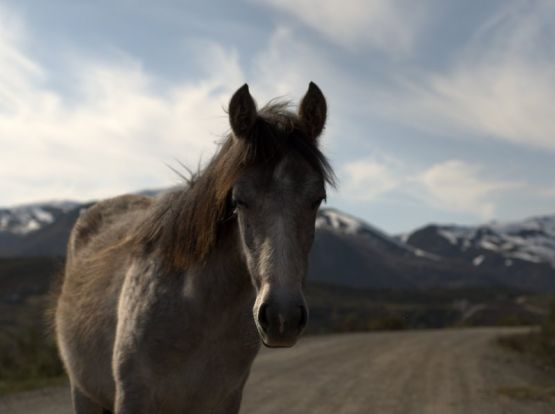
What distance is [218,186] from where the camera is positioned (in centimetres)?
309

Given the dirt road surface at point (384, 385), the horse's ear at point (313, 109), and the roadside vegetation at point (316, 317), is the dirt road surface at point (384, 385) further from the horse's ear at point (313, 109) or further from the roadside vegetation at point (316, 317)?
the horse's ear at point (313, 109)

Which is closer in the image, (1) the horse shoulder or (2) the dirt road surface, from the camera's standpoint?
(1) the horse shoulder

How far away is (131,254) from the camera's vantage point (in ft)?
12.2

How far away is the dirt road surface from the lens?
864cm

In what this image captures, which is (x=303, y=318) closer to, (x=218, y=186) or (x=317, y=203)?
(x=317, y=203)

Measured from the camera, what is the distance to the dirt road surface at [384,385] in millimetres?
8641

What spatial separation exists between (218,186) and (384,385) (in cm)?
838

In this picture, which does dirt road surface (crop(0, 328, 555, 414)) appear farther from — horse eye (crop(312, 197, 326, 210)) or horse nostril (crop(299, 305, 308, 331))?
horse nostril (crop(299, 305, 308, 331))

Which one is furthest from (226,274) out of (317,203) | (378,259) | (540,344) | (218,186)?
(378,259)

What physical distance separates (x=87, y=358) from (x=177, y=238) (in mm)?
1258

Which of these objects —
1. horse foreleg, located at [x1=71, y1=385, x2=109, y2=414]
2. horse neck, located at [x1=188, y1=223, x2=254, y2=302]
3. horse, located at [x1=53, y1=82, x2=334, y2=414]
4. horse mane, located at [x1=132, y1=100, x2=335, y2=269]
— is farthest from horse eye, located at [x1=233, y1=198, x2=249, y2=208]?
horse foreleg, located at [x1=71, y1=385, x2=109, y2=414]

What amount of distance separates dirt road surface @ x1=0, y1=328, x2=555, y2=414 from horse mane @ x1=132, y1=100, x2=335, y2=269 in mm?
5535

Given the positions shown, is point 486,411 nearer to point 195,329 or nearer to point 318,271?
point 195,329

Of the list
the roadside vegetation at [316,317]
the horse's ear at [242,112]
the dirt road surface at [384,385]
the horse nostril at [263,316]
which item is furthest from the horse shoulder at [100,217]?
the dirt road surface at [384,385]
